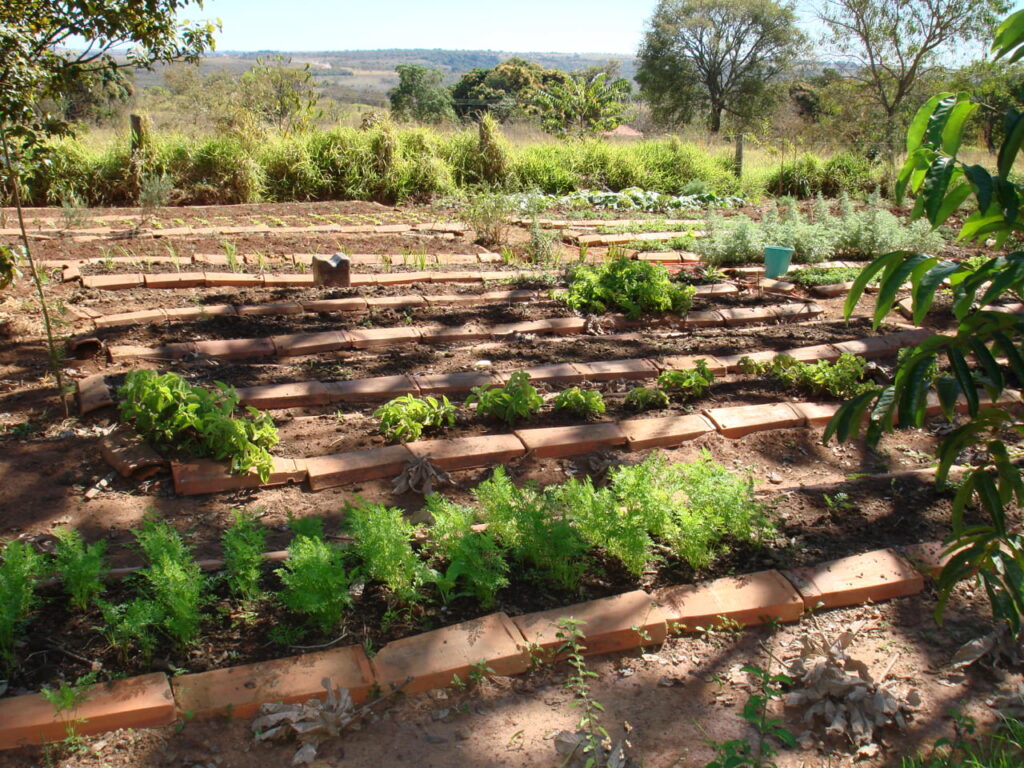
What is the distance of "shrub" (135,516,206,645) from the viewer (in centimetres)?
231

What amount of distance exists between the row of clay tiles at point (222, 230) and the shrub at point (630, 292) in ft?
8.93

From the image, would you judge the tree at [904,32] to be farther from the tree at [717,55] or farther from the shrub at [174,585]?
the shrub at [174,585]

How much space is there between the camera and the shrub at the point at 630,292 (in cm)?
560

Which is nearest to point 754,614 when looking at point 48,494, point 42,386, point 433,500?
point 433,500

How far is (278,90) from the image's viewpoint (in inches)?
645

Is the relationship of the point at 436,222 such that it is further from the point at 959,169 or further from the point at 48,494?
the point at 959,169

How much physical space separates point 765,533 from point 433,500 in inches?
46.8

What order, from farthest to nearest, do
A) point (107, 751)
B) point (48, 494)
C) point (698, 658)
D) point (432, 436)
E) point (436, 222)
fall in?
point (436, 222), point (432, 436), point (48, 494), point (698, 658), point (107, 751)

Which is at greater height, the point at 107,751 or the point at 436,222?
the point at 436,222

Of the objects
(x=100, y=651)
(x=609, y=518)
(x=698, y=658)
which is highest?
(x=609, y=518)

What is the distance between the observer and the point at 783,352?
4.78 m

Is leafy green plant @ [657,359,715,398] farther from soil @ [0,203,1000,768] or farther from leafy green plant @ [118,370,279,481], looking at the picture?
leafy green plant @ [118,370,279,481]

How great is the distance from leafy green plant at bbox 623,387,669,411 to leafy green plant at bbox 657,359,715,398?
4.8 inches

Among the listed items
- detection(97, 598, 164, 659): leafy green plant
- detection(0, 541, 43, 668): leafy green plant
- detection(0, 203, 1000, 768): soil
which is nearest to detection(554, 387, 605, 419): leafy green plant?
Result: detection(0, 203, 1000, 768): soil
